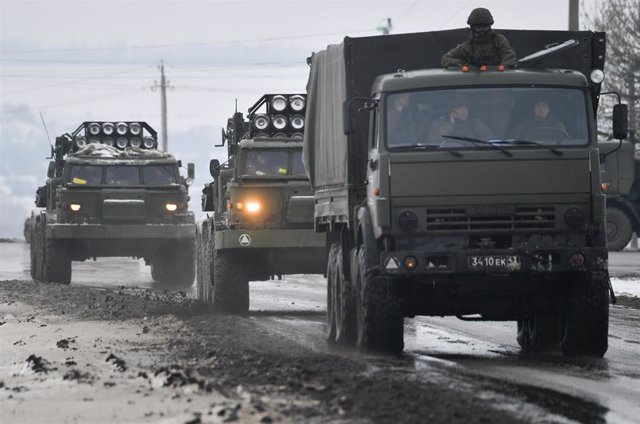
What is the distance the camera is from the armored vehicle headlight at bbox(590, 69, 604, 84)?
13539mm

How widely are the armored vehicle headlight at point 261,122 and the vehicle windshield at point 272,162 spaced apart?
0.61 meters

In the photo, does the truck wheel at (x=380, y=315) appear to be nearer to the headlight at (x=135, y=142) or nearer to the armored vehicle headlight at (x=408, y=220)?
the armored vehicle headlight at (x=408, y=220)

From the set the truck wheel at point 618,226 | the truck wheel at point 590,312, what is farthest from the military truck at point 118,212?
the truck wheel at point 590,312

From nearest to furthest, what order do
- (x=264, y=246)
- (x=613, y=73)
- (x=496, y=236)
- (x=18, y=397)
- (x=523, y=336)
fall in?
1. (x=18, y=397)
2. (x=496, y=236)
3. (x=523, y=336)
4. (x=264, y=246)
5. (x=613, y=73)

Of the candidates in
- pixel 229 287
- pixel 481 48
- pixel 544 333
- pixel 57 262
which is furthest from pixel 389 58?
pixel 57 262

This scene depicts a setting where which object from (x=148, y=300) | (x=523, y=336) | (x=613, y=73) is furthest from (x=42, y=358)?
(x=613, y=73)

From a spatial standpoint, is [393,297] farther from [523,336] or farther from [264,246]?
[264,246]

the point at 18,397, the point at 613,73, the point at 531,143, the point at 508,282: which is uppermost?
the point at 613,73

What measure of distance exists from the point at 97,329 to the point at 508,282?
5905 mm

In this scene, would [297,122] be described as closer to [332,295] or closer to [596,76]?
[332,295]

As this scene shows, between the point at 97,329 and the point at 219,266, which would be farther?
the point at 219,266

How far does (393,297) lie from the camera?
507 inches

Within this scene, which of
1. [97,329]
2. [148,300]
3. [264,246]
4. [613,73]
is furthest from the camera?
[613,73]

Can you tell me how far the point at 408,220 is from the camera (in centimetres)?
1248
